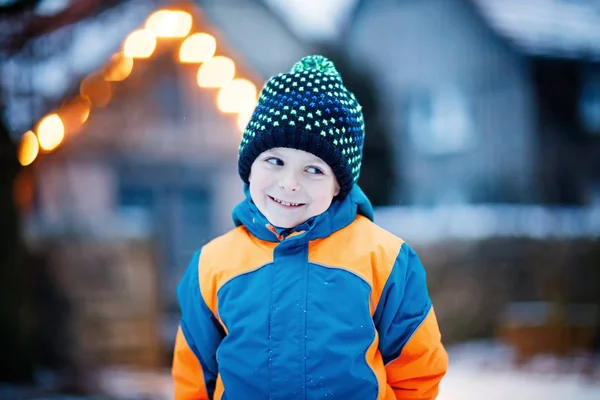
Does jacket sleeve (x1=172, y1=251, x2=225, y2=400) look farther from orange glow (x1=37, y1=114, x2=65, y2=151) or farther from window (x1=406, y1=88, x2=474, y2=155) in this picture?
window (x1=406, y1=88, x2=474, y2=155)

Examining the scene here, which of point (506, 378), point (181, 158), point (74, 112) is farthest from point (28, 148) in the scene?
point (181, 158)

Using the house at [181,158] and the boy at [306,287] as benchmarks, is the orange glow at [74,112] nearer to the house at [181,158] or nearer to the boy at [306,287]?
the boy at [306,287]

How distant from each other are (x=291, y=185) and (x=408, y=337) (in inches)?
16.7

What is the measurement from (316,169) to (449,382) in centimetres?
334

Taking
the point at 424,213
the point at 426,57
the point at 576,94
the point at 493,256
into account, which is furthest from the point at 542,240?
the point at 426,57

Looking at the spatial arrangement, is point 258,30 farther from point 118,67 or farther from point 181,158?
point 118,67

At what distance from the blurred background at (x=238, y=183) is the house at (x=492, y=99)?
33 mm

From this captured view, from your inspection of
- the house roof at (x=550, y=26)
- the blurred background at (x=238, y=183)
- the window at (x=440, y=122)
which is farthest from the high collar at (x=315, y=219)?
the window at (x=440, y=122)

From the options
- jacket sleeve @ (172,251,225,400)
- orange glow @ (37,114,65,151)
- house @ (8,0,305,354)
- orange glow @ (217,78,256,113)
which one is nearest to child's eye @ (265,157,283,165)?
jacket sleeve @ (172,251,225,400)

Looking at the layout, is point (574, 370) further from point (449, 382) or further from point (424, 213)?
point (424, 213)

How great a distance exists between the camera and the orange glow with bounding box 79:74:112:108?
3.94 m

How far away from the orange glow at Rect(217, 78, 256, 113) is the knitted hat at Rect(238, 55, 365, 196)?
1846 millimetres

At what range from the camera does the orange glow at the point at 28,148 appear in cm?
366

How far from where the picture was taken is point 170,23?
127 inches
